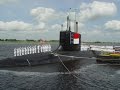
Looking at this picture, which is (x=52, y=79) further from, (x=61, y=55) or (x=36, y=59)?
(x=61, y=55)

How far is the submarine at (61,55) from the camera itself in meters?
26.2

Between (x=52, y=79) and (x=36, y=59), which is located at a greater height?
(x=36, y=59)

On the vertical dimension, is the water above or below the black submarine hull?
below

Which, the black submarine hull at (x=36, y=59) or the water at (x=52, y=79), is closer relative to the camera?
the water at (x=52, y=79)

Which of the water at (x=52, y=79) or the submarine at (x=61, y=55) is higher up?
the submarine at (x=61, y=55)

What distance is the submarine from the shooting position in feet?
85.8

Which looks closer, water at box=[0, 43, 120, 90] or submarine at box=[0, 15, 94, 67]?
water at box=[0, 43, 120, 90]

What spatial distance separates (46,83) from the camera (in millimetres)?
20938

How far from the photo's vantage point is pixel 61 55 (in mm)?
29531

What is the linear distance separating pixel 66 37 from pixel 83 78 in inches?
331

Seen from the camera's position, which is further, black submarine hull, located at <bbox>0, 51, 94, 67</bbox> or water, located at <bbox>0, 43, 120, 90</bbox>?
black submarine hull, located at <bbox>0, 51, 94, 67</bbox>

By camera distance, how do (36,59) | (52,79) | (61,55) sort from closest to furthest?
1. (52,79)
2. (36,59)
3. (61,55)

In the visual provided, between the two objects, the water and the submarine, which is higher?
the submarine

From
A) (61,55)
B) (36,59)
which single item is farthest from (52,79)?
(61,55)
